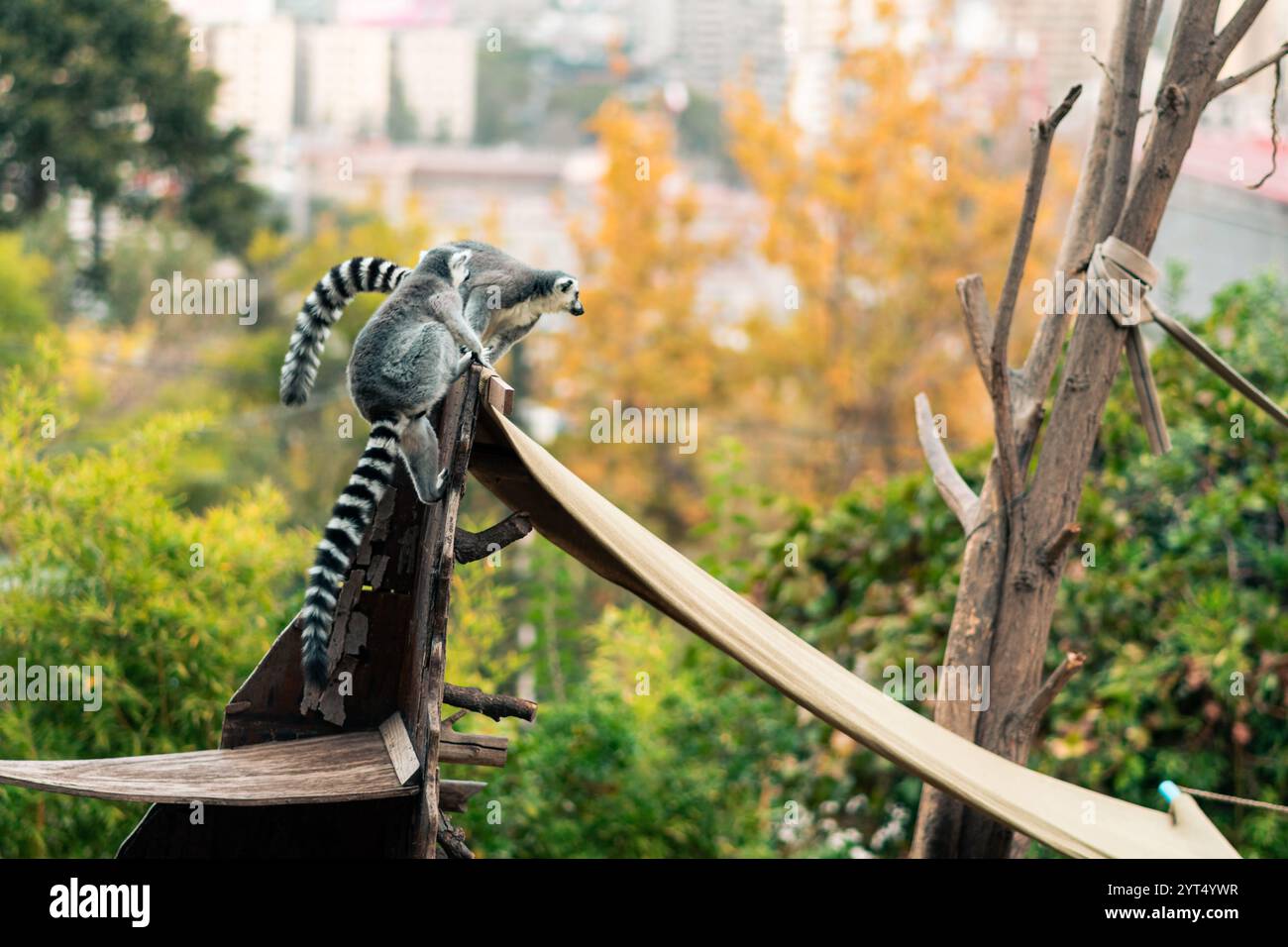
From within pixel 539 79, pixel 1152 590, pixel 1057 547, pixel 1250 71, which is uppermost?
pixel 539 79

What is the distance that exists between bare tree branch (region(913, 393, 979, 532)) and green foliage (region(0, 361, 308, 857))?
1.85 m

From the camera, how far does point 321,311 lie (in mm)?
2713

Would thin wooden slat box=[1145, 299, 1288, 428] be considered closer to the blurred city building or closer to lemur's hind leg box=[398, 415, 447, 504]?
lemur's hind leg box=[398, 415, 447, 504]

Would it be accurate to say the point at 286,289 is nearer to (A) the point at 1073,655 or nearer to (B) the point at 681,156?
(B) the point at 681,156

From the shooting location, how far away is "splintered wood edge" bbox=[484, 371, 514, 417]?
2.24 meters

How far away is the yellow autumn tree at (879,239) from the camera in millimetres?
12430

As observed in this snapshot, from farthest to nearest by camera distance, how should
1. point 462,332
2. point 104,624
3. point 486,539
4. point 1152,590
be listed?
point 1152,590
point 104,624
point 462,332
point 486,539

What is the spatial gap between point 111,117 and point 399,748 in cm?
909

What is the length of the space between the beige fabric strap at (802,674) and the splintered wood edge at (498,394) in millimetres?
32

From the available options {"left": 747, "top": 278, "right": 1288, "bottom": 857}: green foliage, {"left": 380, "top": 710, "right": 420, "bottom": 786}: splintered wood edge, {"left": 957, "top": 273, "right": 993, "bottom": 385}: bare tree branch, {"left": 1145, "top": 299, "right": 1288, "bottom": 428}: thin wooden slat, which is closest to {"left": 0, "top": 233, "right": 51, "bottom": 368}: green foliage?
{"left": 747, "top": 278, "right": 1288, "bottom": 857}: green foliage

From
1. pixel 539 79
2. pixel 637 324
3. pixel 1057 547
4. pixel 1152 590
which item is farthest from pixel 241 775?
pixel 539 79

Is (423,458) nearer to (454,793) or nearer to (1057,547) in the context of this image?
(454,793)

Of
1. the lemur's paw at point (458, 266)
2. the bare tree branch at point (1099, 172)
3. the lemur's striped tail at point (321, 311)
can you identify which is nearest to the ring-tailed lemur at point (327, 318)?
the lemur's striped tail at point (321, 311)

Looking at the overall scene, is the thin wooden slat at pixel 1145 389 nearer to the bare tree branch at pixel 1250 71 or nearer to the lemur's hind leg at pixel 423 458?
the bare tree branch at pixel 1250 71
